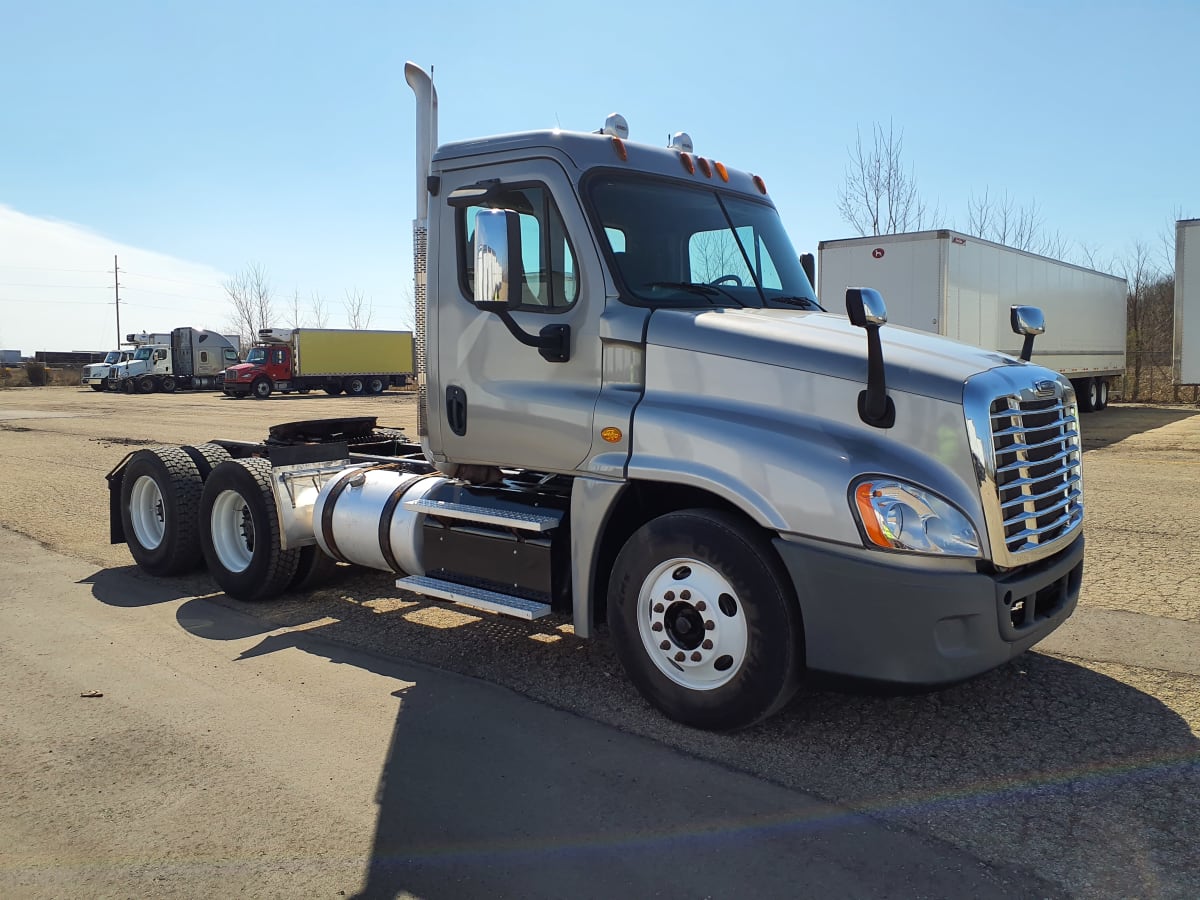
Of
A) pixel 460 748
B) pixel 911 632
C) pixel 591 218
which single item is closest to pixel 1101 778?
→ pixel 911 632

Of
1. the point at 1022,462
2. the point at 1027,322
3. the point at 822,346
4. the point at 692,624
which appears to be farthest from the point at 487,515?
the point at 1027,322

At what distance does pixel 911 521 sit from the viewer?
3.79 meters

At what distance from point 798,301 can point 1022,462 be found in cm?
179

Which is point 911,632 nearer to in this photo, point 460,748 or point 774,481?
point 774,481

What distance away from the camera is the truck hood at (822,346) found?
3918 mm

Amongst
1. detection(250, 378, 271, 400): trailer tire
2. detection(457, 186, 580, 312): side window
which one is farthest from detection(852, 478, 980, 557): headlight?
detection(250, 378, 271, 400): trailer tire

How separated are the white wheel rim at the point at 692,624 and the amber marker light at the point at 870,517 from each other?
2.24ft

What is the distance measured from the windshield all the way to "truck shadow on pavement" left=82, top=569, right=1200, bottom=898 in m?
2.16

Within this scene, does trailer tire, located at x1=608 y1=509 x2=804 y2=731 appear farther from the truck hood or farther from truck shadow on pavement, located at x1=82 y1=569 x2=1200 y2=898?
the truck hood

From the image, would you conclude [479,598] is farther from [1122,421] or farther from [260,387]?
[260,387]

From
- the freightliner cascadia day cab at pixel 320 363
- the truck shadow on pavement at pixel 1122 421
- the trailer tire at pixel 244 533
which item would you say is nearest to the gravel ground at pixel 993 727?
the trailer tire at pixel 244 533

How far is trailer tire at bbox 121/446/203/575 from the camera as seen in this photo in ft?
24.9

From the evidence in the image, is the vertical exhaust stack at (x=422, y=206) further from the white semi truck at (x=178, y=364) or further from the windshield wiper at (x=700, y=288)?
the white semi truck at (x=178, y=364)

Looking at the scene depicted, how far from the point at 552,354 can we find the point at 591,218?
0.72m
